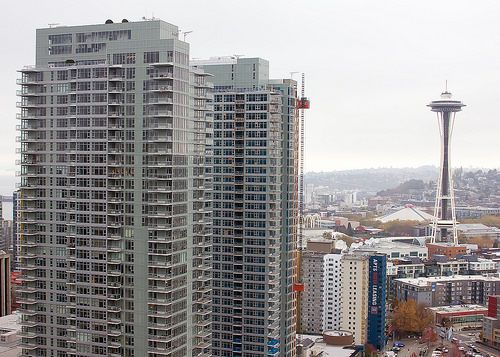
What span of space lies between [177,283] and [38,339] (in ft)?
50.3

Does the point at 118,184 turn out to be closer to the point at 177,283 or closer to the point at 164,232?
the point at 164,232

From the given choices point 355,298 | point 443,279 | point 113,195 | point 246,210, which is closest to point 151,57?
point 113,195

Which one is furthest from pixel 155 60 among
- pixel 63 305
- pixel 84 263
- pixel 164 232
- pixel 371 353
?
pixel 371 353

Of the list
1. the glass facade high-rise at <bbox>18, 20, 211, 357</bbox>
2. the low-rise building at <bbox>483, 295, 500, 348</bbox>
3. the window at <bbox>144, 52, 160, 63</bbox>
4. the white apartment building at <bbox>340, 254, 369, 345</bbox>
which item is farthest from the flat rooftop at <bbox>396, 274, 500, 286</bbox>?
the window at <bbox>144, 52, 160, 63</bbox>

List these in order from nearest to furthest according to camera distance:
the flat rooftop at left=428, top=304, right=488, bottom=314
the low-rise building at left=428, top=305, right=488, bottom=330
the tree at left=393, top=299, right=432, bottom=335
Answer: the tree at left=393, top=299, right=432, bottom=335 → the low-rise building at left=428, top=305, right=488, bottom=330 → the flat rooftop at left=428, top=304, right=488, bottom=314

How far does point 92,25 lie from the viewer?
191ft

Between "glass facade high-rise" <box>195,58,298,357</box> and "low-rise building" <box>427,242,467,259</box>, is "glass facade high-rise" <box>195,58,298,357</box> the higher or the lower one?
the higher one

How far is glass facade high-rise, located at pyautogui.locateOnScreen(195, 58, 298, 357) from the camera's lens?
73625mm

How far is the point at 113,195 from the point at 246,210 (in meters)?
22.2

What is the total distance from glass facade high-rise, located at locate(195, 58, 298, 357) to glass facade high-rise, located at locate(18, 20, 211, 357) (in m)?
14.6

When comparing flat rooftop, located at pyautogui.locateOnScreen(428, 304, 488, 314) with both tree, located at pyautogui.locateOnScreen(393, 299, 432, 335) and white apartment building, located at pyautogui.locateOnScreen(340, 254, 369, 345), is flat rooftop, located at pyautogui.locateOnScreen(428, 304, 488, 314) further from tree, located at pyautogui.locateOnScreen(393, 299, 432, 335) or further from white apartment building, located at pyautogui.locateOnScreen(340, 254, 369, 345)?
white apartment building, located at pyautogui.locateOnScreen(340, 254, 369, 345)

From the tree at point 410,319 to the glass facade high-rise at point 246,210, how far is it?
2379 inches

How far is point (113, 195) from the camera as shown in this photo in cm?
5612

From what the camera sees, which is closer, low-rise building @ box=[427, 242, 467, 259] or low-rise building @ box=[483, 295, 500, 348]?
low-rise building @ box=[483, 295, 500, 348]
